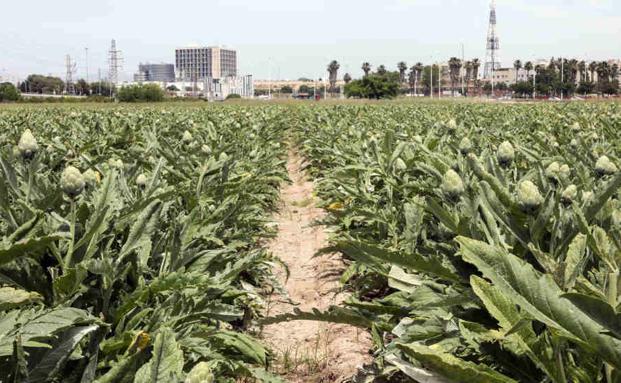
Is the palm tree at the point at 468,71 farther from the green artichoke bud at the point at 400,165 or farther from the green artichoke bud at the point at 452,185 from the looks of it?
the green artichoke bud at the point at 452,185

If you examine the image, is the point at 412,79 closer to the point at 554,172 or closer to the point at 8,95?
the point at 8,95

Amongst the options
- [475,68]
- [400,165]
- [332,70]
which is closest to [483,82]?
[475,68]

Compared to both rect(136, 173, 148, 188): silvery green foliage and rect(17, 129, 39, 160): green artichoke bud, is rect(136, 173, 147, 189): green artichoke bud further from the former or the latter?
rect(17, 129, 39, 160): green artichoke bud

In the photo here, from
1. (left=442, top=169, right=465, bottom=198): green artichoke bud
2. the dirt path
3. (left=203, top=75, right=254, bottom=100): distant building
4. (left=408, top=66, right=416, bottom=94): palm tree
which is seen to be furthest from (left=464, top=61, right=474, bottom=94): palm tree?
(left=442, top=169, right=465, bottom=198): green artichoke bud

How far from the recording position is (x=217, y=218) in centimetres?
382

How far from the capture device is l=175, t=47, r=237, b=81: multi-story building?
174 metres

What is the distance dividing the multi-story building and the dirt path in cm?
16880

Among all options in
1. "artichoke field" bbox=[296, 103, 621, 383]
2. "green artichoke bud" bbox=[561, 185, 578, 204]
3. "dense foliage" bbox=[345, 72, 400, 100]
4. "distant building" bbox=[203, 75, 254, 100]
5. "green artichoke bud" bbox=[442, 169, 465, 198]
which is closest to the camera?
"artichoke field" bbox=[296, 103, 621, 383]

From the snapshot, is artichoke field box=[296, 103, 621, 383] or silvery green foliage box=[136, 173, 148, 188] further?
silvery green foliage box=[136, 173, 148, 188]

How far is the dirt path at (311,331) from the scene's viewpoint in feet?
10.8

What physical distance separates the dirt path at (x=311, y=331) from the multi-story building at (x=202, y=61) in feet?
554

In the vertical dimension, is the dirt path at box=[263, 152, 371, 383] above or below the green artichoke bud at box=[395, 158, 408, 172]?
below

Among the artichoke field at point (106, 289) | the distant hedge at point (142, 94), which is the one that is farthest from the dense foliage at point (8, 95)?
the artichoke field at point (106, 289)

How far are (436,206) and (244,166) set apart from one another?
3996mm
